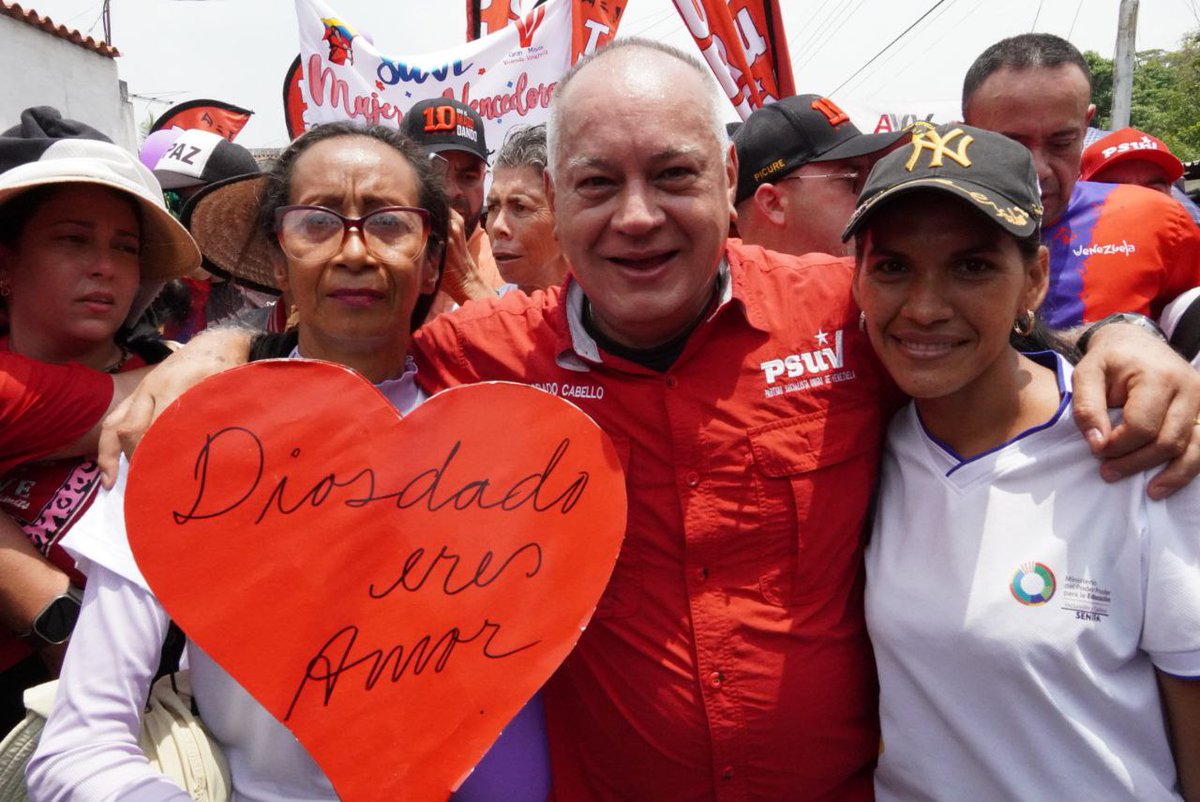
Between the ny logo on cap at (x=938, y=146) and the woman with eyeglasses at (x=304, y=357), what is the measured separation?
41.9 inches

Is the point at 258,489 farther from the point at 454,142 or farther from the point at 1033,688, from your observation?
the point at 454,142

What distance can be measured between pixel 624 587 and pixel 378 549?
532 mm

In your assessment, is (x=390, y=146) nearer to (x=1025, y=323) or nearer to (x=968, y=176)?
(x=968, y=176)

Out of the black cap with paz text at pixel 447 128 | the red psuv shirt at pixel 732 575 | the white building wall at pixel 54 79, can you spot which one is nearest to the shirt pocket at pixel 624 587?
the red psuv shirt at pixel 732 575

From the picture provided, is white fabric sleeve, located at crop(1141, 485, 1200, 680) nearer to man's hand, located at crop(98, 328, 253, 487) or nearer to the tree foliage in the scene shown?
man's hand, located at crop(98, 328, 253, 487)

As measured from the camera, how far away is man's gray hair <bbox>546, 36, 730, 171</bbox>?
1773 millimetres

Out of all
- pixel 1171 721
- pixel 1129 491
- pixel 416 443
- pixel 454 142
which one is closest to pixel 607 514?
pixel 416 443

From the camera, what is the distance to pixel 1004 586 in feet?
4.85

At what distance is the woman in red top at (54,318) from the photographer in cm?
183

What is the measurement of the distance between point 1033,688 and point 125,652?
1.59 m

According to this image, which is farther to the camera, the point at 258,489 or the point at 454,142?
the point at 454,142

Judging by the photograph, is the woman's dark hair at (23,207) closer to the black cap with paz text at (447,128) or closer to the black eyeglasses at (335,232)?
the black eyeglasses at (335,232)

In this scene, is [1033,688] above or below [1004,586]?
below

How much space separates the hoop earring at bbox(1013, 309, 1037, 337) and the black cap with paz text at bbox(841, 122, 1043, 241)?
7.7 inches
